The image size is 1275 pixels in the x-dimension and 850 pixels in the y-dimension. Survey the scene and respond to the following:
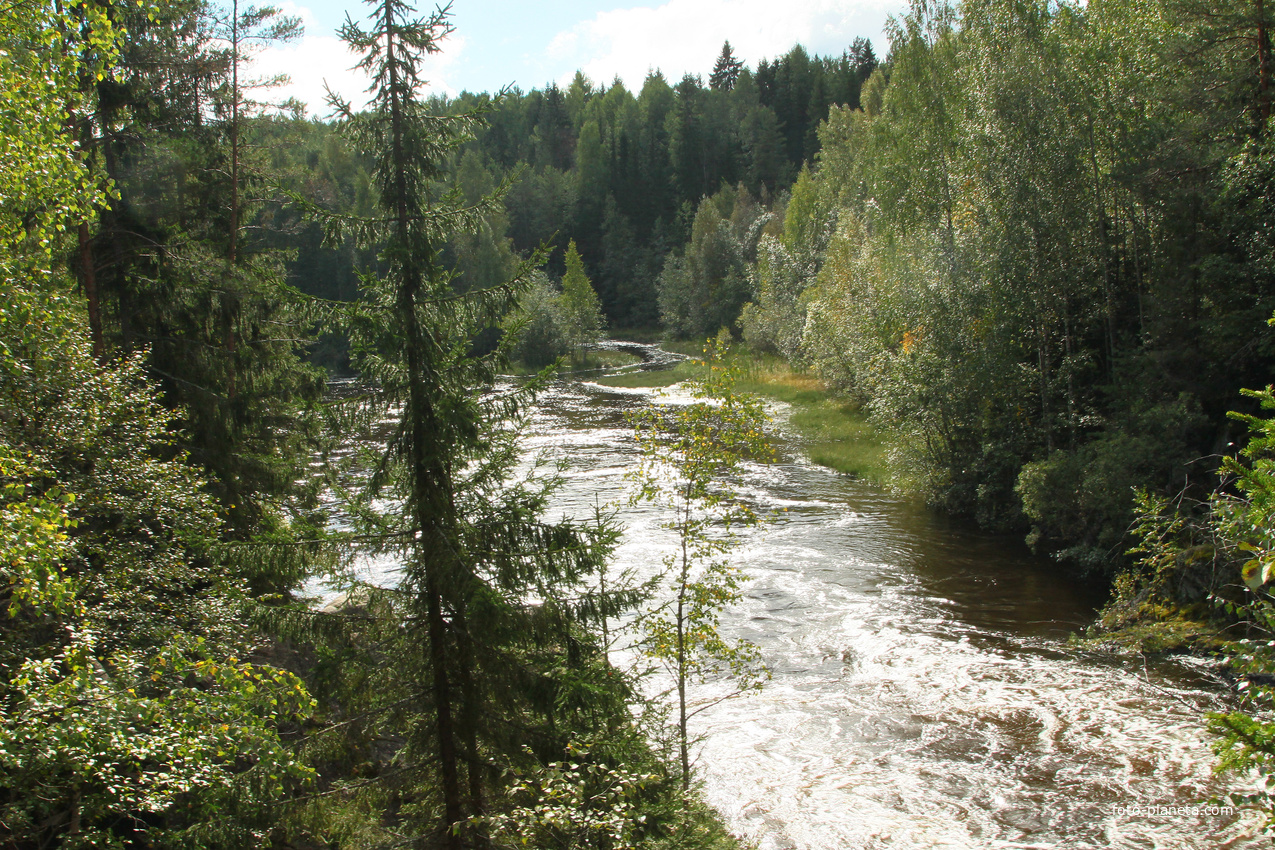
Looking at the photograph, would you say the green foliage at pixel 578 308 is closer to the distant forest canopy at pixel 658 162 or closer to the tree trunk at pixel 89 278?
the distant forest canopy at pixel 658 162

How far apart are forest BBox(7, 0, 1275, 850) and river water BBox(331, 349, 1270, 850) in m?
1.23

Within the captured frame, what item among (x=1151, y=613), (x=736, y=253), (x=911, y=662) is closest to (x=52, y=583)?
(x=911, y=662)

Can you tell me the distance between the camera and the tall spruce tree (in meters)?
8.21

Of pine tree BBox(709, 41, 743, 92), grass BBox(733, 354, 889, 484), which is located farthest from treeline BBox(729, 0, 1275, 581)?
pine tree BBox(709, 41, 743, 92)

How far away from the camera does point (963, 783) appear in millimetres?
11906

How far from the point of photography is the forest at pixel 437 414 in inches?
276

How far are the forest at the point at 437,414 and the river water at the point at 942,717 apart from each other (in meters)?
1.23

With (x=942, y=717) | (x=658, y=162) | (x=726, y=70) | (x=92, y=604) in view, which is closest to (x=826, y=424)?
(x=942, y=717)

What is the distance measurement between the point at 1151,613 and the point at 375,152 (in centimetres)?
1694

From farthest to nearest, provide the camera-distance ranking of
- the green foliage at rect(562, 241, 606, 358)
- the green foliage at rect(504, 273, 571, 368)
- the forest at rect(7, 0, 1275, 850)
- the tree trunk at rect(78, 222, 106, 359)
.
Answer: the green foliage at rect(562, 241, 606, 358)
the green foliage at rect(504, 273, 571, 368)
the tree trunk at rect(78, 222, 106, 359)
the forest at rect(7, 0, 1275, 850)

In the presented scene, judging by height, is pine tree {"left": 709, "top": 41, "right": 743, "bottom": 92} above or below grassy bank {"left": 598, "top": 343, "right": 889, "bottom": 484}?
above

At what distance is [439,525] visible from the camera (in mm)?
8328

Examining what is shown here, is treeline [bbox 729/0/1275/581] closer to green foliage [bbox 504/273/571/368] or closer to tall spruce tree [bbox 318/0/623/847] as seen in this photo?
tall spruce tree [bbox 318/0/623/847]

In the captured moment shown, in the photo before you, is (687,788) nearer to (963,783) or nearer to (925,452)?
(963,783)
